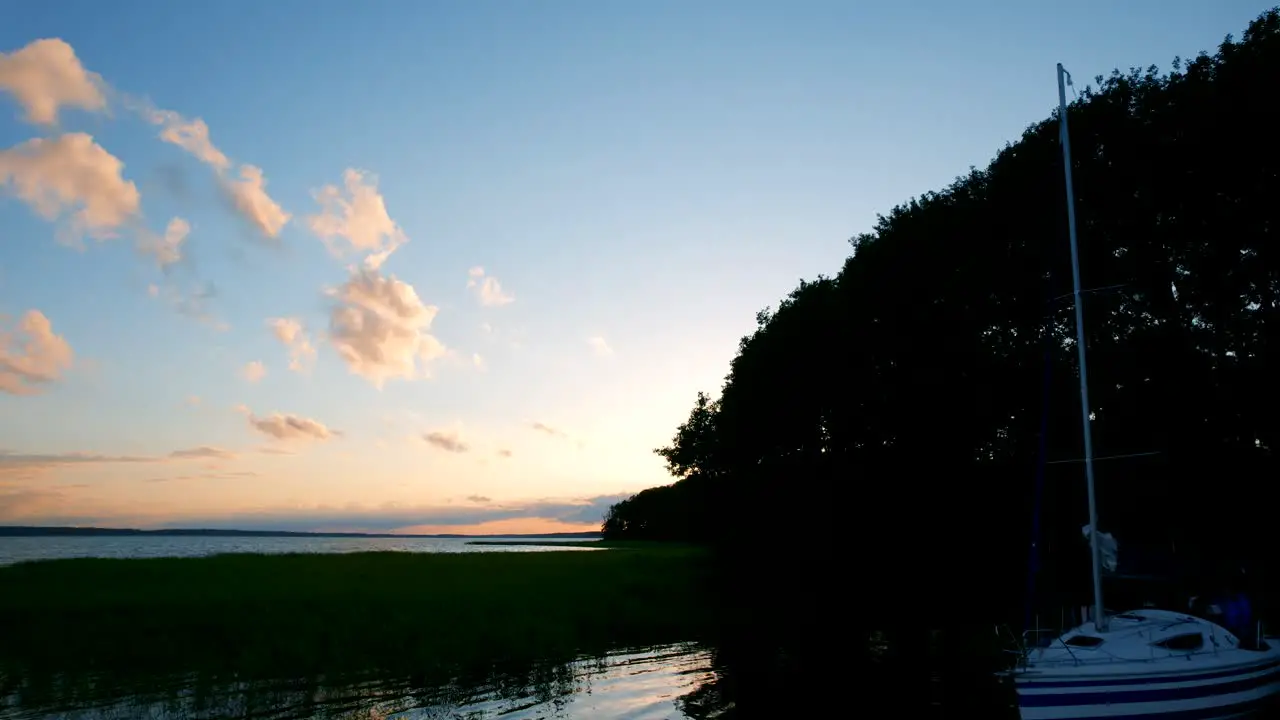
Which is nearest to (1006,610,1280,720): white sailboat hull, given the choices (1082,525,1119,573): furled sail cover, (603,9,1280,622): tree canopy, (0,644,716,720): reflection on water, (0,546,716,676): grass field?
(1082,525,1119,573): furled sail cover

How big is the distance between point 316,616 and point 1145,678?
27042 millimetres

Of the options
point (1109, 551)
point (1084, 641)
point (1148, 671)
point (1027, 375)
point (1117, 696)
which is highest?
point (1027, 375)

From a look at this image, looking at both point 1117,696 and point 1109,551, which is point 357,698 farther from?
point 1109,551

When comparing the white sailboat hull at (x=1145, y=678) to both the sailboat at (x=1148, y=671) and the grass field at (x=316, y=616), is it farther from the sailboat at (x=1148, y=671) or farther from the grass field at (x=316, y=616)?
the grass field at (x=316, y=616)

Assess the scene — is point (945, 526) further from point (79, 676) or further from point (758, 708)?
point (79, 676)

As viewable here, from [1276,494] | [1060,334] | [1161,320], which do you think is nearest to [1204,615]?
[1276,494]

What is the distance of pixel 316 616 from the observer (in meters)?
31.4

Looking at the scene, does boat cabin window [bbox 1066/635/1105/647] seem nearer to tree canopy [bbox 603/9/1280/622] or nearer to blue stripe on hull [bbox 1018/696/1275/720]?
blue stripe on hull [bbox 1018/696/1275/720]

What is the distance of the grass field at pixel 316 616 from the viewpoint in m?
24.6

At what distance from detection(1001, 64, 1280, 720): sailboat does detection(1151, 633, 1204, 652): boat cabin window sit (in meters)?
0.02

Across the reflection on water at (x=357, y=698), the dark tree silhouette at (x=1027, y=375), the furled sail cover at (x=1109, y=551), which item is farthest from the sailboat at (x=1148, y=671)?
the reflection on water at (x=357, y=698)

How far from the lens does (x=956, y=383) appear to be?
156ft

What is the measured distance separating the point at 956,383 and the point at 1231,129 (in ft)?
59.6

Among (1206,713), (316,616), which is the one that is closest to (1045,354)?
(1206,713)
